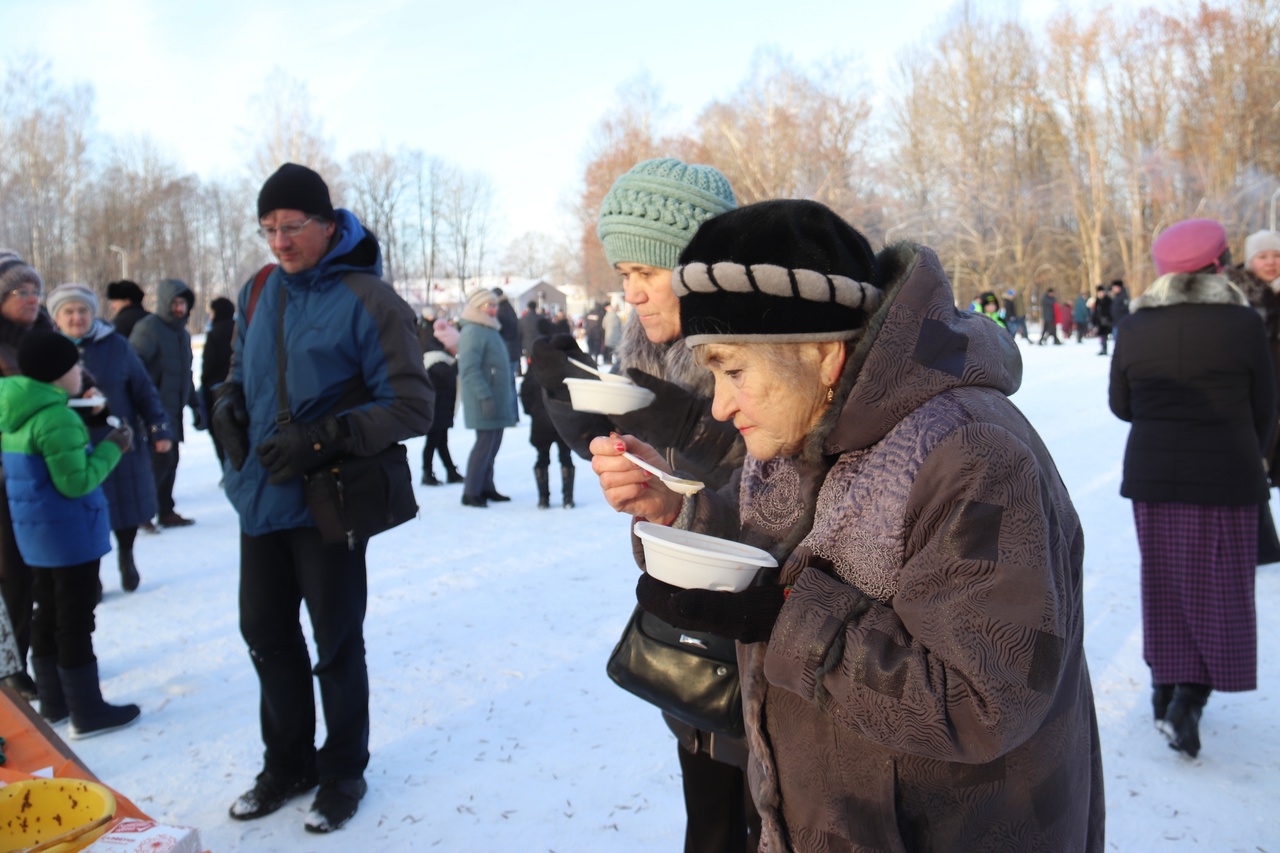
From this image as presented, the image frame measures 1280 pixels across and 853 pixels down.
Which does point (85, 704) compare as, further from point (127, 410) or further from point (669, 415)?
point (669, 415)

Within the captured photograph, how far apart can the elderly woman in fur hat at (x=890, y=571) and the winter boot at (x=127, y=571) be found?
17.6 ft

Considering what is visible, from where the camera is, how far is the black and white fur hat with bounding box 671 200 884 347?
131cm

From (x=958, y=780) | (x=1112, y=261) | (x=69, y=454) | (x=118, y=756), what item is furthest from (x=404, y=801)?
(x=1112, y=261)

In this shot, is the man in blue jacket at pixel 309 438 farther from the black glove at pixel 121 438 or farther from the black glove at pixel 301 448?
the black glove at pixel 121 438

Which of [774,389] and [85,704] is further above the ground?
[774,389]

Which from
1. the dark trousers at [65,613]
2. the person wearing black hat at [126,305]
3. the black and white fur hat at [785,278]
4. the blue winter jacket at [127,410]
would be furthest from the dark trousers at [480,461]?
the black and white fur hat at [785,278]

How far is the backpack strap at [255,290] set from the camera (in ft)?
10.2

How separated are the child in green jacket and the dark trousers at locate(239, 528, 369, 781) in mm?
1197

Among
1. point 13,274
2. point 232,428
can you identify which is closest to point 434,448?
point 13,274

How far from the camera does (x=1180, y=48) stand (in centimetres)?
3741

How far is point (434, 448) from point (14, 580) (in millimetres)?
5504

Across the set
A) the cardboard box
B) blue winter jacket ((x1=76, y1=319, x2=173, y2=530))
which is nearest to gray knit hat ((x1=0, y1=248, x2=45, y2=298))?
blue winter jacket ((x1=76, y1=319, x2=173, y2=530))

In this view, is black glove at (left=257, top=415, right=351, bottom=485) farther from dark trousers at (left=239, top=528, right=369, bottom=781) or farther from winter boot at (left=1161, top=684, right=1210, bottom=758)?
winter boot at (left=1161, top=684, right=1210, bottom=758)

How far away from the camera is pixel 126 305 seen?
771 cm
